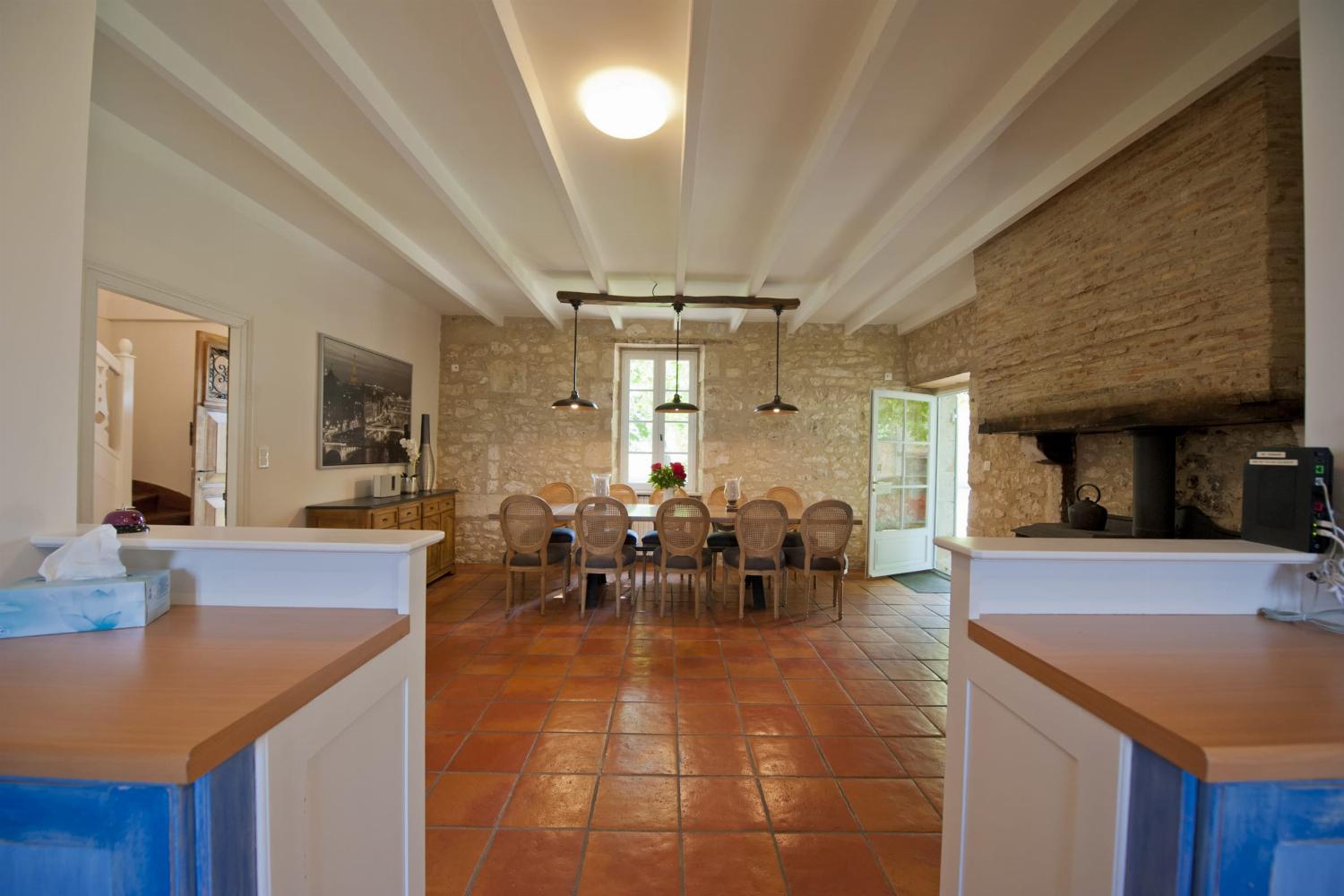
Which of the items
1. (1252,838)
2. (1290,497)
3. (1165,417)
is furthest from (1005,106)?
(1252,838)

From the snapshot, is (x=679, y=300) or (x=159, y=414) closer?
(x=679, y=300)

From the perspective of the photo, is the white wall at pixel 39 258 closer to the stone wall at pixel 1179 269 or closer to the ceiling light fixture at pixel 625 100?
the ceiling light fixture at pixel 625 100

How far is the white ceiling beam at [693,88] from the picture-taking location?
1721mm

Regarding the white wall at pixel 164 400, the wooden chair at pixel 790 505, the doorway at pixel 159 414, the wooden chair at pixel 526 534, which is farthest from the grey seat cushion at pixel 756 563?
the white wall at pixel 164 400

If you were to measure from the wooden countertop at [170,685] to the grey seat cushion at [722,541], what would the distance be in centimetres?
346

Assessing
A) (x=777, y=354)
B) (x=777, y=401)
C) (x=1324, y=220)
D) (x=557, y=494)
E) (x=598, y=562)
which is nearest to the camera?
(x=1324, y=220)

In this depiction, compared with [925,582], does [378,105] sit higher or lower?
higher

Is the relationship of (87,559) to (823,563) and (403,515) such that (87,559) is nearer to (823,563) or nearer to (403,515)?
(403,515)

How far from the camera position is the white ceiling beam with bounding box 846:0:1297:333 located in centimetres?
177

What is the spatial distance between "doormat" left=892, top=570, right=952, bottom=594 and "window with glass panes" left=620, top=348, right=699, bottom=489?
2548 mm

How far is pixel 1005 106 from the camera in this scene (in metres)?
2.13

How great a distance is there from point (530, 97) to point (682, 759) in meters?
2.91

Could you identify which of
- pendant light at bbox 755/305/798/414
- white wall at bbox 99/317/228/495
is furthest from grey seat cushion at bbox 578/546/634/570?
white wall at bbox 99/317/228/495

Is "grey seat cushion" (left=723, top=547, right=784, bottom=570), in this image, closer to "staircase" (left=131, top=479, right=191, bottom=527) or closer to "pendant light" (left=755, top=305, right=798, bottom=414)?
"pendant light" (left=755, top=305, right=798, bottom=414)
